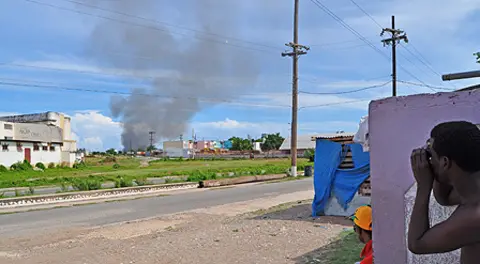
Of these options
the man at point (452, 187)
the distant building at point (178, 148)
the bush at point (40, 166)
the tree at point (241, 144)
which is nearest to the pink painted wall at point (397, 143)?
the man at point (452, 187)

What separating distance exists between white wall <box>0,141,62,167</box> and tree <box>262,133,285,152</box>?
79980 mm

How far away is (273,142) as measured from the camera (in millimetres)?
125000

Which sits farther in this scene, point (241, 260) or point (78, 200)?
point (78, 200)

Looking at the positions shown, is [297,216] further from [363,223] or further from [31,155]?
[31,155]

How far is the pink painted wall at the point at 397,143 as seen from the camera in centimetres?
448

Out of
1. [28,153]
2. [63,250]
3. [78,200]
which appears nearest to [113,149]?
[28,153]

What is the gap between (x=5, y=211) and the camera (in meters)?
16.5

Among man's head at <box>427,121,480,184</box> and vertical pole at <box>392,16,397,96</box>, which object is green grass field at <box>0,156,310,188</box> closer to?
vertical pole at <box>392,16,397,96</box>

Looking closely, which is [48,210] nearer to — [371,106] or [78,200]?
[78,200]

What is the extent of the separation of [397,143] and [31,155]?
45.0 m

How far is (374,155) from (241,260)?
3347mm

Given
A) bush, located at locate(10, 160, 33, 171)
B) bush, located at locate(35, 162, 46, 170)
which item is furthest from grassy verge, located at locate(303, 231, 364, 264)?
bush, located at locate(35, 162, 46, 170)

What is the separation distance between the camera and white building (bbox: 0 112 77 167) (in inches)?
1624

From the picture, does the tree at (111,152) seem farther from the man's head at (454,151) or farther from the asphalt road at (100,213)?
the man's head at (454,151)
